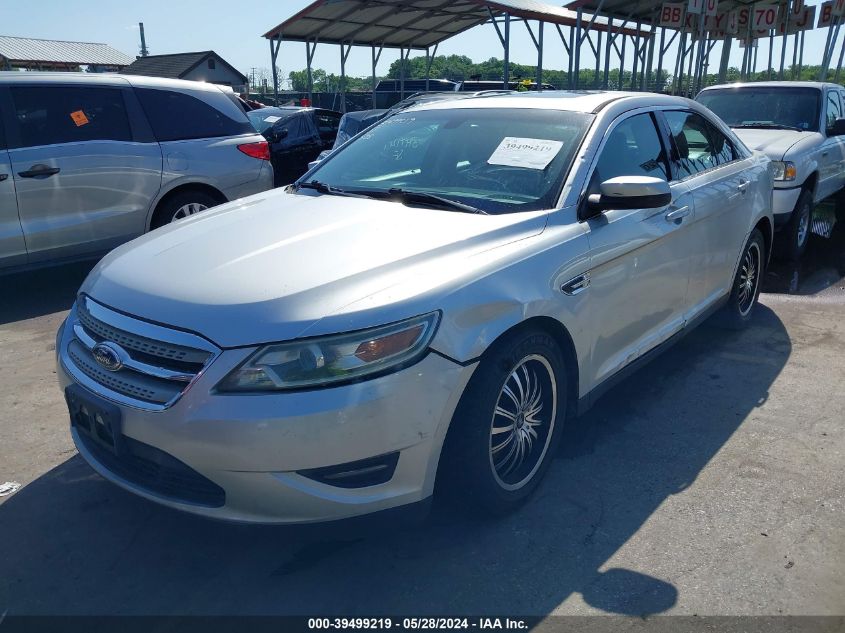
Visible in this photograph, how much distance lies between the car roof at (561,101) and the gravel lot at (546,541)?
5.45ft

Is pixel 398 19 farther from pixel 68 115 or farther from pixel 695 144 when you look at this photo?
pixel 695 144

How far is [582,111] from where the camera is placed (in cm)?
360

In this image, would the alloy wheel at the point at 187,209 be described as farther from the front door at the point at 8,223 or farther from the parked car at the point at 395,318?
the parked car at the point at 395,318

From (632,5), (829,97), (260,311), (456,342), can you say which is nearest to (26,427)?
(260,311)

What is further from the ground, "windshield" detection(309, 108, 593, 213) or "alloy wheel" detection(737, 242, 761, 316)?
"windshield" detection(309, 108, 593, 213)

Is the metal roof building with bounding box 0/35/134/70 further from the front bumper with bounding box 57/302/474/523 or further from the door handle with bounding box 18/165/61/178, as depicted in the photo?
the front bumper with bounding box 57/302/474/523

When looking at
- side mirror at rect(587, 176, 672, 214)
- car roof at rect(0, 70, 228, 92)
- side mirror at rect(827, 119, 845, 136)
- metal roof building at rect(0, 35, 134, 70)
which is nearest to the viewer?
side mirror at rect(587, 176, 672, 214)

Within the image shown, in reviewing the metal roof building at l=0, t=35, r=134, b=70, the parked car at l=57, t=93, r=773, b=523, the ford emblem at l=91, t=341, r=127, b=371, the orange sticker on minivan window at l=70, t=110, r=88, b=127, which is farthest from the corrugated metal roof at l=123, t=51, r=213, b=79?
the ford emblem at l=91, t=341, r=127, b=371

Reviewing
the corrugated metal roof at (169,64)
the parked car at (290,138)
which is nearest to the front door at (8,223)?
the parked car at (290,138)

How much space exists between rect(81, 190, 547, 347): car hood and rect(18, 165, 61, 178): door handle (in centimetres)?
300

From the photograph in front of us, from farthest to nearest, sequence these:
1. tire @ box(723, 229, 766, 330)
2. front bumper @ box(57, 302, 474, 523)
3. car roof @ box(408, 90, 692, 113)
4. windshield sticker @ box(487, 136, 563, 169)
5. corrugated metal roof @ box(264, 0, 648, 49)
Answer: corrugated metal roof @ box(264, 0, 648, 49) → tire @ box(723, 229, 766, 330) → car roof @ box(408, 90, 692, 113) → windshield sticker @ box(487, 136, 563, 169) → front bumper @ box(57, 302, 474, 523)

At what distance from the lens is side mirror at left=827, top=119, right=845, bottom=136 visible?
775 centimetres

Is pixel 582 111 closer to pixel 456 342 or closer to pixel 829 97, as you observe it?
pixel 456 342

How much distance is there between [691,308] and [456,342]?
2.31 meters
